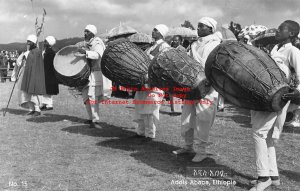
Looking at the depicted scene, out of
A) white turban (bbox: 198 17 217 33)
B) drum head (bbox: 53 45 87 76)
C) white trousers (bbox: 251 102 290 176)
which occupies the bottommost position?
white trousers (bbox: 251 102 290 176)

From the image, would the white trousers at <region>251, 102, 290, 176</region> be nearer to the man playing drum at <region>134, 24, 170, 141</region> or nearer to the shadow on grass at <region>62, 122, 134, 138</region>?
Result: the man playing drum at <region>134, 24, 170, 141</region>

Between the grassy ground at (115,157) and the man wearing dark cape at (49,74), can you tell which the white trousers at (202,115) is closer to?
the grassy ground at (115,157)

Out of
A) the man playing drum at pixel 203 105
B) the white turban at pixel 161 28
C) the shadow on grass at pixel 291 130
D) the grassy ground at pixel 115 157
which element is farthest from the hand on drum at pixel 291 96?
the shadow on grass at pixel 291 130

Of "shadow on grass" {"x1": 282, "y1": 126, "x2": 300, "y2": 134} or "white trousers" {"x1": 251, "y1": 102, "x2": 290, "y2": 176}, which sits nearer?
"white trousers" {"x1": 251, "y1": 102, "x2": 290, "y2": 176}

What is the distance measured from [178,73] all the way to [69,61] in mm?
3196

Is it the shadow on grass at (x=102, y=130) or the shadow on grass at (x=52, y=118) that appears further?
the shadow on grass at (x=52, y=118)

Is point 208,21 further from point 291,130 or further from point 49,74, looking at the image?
point 49,74

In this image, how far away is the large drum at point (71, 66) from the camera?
7367 millimetres

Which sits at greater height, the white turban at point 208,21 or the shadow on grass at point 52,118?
the white turban at point 208,21

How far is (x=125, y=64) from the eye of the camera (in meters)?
5.94

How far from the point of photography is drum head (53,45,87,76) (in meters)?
7.40

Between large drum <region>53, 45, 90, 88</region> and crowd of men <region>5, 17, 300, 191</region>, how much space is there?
17 cm

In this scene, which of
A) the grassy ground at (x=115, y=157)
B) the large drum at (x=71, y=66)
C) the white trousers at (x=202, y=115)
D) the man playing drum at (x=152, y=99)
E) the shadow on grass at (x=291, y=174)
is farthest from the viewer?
the large drum at (x=71, y=66)

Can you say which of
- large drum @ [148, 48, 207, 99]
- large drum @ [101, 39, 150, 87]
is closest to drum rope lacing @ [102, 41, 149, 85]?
large drum @ [101, 39, 150, 87]
